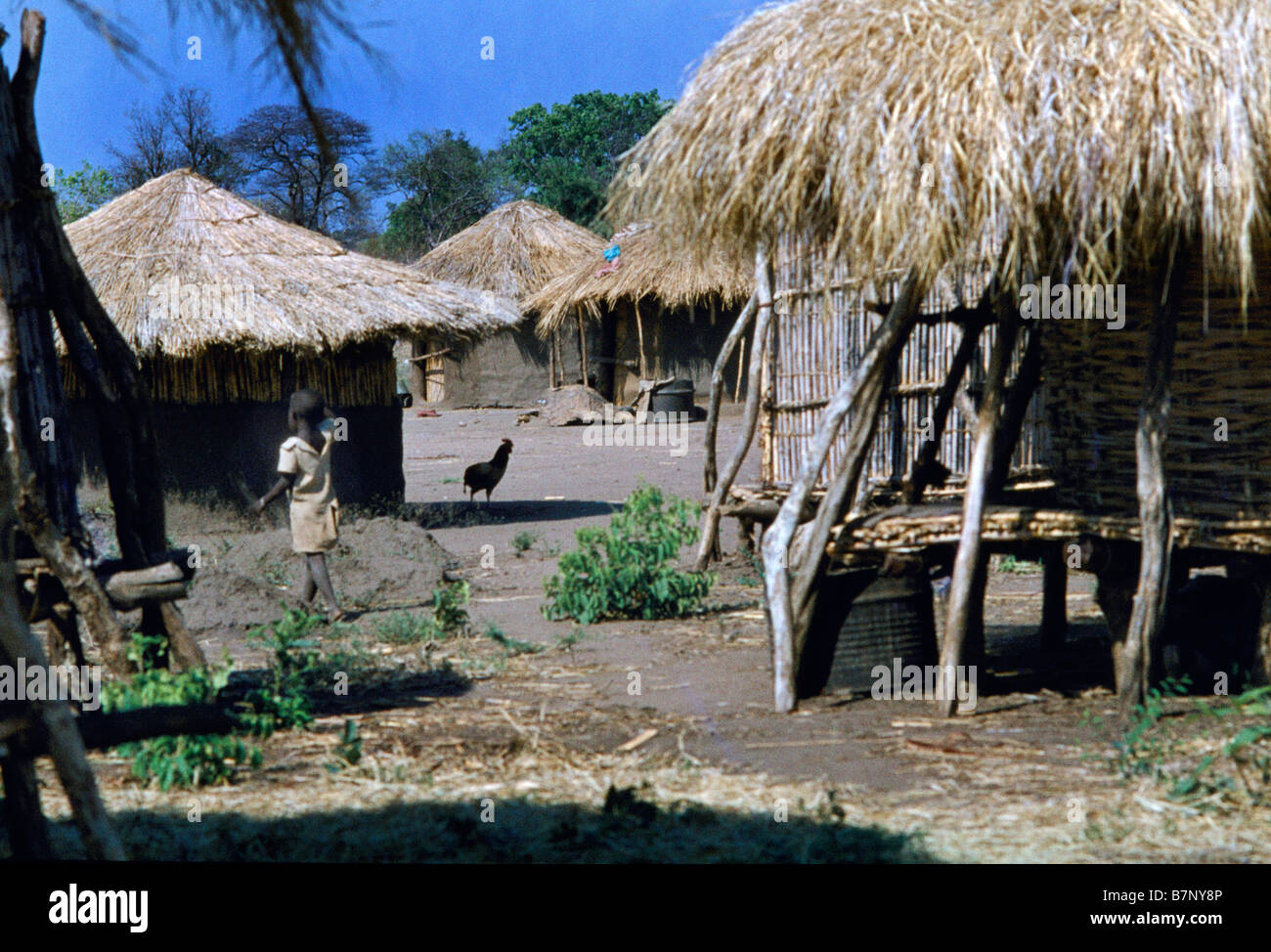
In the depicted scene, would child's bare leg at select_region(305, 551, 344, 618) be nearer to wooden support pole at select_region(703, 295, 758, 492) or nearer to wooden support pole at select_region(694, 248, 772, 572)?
wooden support pole at select_region(694, 248, 772, 572)

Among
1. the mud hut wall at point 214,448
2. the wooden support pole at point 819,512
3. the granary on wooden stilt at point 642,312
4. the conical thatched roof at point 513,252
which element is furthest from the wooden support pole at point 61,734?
the conical thatched roof at point 513,252

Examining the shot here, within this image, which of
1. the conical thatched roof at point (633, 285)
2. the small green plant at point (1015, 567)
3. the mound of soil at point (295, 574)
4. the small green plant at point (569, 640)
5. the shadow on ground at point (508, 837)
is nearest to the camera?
the shadow on ground at point (508, 837)

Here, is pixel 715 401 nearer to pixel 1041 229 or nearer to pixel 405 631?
pixel 405 631

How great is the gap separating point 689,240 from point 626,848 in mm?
2878

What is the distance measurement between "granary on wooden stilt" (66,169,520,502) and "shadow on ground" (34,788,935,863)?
770 cm

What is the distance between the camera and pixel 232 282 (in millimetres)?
11812

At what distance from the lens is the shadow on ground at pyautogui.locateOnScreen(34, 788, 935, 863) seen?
386cm

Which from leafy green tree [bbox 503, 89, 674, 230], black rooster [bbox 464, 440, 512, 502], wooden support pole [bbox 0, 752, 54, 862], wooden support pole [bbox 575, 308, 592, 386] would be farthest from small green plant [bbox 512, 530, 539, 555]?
leafy green tree [bbox 503, 89, 674, 230]

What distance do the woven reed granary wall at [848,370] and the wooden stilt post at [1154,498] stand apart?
8.88 ft

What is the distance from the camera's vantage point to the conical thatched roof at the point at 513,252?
27.1 metres

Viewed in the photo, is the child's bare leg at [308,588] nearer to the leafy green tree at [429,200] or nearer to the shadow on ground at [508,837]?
the shadow on ground at [508,837]

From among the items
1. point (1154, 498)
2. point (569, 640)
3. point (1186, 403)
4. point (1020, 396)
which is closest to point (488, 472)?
point (569, 640)

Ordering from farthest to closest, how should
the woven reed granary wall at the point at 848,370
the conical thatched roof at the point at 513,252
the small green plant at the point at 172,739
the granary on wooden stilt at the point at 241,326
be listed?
the conical thatched roof at the point at 513,252
the granary on wooden stilt at the point at 241,326
the woven reed granary wall at the point at 848,370
the small green plant at the point at 172,739
